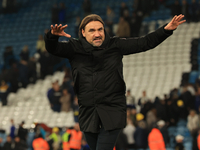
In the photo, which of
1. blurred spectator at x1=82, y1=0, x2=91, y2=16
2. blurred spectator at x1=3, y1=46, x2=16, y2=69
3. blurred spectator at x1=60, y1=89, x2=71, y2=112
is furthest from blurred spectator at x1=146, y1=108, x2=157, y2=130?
blurred spectator at x1=82, y1=0, x2=91, y2=16

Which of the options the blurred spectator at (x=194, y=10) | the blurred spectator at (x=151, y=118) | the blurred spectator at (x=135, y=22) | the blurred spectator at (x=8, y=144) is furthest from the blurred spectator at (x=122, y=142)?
the blurred spectator at (x=194, y=10)

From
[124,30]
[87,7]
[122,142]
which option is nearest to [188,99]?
[122,142]

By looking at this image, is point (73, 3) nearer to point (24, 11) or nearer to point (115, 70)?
point (24, 11)

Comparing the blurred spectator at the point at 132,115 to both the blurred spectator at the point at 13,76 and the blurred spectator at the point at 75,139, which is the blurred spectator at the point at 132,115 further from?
the blurred spectator at the point at 13,76

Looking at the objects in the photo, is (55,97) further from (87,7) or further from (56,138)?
(87,7)

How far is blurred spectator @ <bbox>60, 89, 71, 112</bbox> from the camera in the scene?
1343 centimetres

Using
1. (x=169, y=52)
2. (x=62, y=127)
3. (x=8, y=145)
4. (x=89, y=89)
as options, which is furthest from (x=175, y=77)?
(x=89, y=89)

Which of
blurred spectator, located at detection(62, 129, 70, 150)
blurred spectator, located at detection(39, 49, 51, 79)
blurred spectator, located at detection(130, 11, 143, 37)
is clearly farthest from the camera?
blurred spectator, located at detection(130, 11, 143, 37)

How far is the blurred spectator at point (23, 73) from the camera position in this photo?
49.1 feet

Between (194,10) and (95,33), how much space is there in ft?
41.4

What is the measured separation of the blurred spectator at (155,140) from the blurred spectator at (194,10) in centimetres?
652

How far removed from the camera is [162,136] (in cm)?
1030

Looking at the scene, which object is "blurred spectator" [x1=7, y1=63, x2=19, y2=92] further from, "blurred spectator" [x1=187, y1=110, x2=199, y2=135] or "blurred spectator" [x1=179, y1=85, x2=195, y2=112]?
"blurred spectator" [x1=187, y1=110, x2=199, y2=135]

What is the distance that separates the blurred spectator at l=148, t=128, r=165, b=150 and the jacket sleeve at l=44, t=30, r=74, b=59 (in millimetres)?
7040
